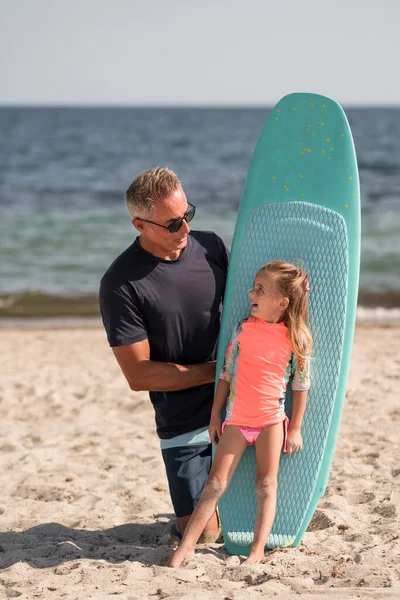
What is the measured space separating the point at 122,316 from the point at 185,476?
78cm

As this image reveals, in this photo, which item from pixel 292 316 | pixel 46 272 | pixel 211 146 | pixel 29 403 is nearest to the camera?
pixel 292 316

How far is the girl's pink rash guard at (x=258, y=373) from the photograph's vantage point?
3324 mm

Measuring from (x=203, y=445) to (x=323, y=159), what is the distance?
1385mm

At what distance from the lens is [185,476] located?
144 inches

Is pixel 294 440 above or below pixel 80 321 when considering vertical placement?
above

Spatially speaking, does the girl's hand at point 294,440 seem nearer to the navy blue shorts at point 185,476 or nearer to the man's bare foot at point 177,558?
the navy blue shorts at point 185,476

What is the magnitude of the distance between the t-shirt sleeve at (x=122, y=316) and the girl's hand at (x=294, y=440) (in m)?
0.72

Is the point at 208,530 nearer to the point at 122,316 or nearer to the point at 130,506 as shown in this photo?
the point at 130,506

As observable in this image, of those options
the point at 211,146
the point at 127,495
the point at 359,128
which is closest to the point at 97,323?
the point at 127,495

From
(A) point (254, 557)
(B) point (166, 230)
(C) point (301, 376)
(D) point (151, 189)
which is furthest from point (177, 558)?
(D) point (151, 189)

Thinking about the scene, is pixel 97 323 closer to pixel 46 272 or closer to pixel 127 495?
pixel 46 272

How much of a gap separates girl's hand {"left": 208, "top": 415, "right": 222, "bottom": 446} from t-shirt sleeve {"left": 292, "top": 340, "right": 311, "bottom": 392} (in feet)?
1.11

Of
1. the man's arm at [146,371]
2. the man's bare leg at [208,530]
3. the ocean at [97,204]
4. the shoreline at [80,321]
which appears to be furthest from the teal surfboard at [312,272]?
the ocean at [97,204]

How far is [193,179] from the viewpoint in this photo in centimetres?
2400
